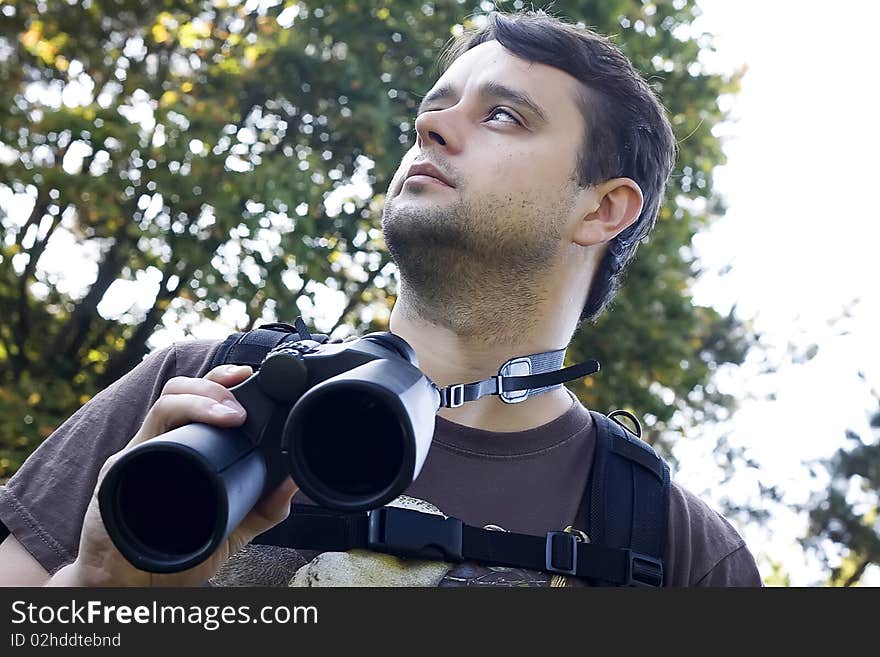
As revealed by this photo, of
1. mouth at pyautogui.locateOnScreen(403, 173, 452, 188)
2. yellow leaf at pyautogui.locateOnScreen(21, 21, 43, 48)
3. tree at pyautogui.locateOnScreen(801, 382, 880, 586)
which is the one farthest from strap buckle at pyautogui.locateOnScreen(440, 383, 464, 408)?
tree at pyautogui.locateOnScreen(801, 382, 880, 586)

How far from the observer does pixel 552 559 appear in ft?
7.67

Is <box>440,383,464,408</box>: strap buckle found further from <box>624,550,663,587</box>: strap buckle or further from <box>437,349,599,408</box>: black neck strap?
<box>624,550,663,587</box>: strap buckle

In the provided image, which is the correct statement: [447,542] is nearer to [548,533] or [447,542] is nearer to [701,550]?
[548,533]

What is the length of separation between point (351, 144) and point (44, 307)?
3.47m

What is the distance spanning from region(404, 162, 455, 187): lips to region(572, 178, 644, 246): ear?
48 cm

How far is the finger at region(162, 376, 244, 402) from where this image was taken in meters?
1.74

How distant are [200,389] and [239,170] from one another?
683 cm

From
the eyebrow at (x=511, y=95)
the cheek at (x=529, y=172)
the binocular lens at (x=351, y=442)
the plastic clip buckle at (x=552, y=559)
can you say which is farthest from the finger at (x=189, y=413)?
the eyebrow at (x=511, y=95)

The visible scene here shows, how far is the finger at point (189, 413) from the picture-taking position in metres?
1.67

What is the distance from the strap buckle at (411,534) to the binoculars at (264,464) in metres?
0.58

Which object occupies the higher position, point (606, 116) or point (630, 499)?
point (606, 116)

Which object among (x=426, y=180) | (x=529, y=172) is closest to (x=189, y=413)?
(x=426, y=180)

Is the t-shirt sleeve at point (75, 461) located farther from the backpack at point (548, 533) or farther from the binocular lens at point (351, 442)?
the binocular lens at point (351, 442)

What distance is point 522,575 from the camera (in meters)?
2.34
